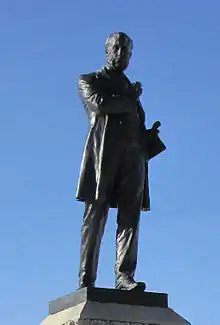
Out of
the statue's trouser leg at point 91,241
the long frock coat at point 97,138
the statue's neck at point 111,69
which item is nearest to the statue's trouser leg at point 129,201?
the long frock coat at point 97,138

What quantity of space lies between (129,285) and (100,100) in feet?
7.19

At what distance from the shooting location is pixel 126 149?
10.5m

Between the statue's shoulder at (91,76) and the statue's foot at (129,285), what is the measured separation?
95.2 inches

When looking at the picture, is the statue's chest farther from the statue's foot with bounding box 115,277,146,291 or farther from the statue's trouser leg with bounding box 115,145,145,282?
the statue's foot with bounding box 115,277,146,291

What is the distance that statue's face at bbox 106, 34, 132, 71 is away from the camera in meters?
10.7

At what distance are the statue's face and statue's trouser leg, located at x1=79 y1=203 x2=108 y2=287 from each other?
1.81 meters

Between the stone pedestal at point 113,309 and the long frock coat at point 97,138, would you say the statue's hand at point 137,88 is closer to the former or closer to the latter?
the long frock coat at point 97,138

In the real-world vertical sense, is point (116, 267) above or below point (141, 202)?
below

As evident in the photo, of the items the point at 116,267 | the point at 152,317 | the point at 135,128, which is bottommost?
the point at 152,317

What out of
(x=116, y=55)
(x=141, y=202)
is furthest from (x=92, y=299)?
(x=116, y=55)

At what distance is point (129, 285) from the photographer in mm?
10039

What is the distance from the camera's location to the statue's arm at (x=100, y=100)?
33.8 ft

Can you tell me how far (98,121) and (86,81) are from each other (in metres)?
0.51

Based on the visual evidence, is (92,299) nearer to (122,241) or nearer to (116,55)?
(122,241)
